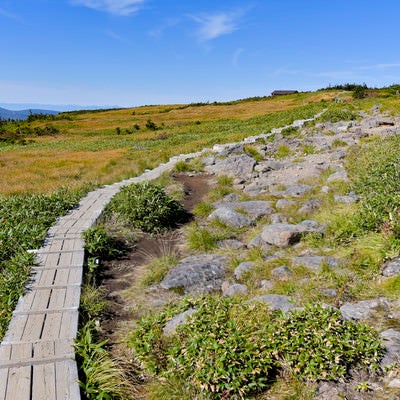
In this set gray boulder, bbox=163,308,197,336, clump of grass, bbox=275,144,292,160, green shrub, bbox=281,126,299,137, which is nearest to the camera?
gray boulder, bbox=163,308,197,336

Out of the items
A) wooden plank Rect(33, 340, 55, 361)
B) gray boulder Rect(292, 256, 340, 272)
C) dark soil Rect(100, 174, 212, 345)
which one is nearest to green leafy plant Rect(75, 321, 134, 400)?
wooden plank Rect(33, 340, 55, 361)

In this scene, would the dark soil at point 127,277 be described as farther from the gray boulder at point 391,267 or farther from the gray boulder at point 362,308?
the gray boulder at point 391,267

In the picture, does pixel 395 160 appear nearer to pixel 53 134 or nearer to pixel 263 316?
pixel 263 316

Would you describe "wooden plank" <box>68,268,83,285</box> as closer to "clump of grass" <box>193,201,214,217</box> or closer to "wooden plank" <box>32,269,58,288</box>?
"wooden plank" <box>32,269,58,288</box>

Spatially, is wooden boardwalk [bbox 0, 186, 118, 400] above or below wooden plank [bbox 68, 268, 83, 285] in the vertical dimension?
below

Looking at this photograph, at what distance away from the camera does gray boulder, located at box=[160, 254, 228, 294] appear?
749 cm

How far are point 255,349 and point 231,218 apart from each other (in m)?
6.37

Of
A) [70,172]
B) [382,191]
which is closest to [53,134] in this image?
[70,172]

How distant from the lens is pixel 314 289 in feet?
21.4

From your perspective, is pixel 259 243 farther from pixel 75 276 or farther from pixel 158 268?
pixel 75 276

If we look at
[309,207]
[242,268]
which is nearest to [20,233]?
[242,268]

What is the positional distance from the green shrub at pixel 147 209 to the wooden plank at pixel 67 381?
6067 millimetres

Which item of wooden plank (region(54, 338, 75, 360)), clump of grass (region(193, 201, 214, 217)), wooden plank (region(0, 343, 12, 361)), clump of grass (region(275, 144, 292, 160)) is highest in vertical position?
clump of grass (region(275, 144, 292, 160))

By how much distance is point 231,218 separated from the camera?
36.2ft
